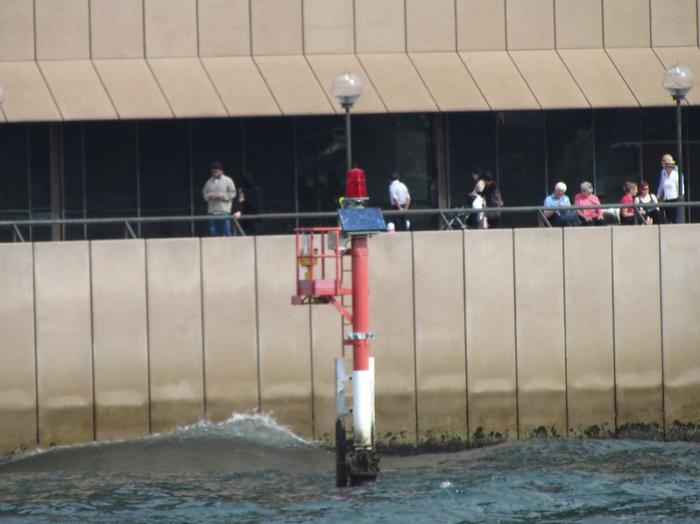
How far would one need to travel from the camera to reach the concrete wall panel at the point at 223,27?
31250 mm

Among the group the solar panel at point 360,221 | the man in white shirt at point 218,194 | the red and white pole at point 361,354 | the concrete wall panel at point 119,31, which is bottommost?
the red and white pole at point 361,354

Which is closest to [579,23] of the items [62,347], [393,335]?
[393,335]

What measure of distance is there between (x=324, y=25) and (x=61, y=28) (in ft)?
13.8

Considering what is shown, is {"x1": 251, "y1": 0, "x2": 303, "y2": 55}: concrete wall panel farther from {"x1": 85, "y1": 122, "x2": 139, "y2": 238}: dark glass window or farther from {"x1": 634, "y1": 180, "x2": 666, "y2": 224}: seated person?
{"x1": 634, "y1": 180, "x2": 666, "y2": 224}: seated person

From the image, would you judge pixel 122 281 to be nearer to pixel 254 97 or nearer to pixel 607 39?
pixel 254 97

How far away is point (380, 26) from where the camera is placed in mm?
31641

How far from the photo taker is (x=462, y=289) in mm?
25906

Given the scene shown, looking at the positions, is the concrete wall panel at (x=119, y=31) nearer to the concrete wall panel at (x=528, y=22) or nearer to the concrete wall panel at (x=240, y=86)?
the concrete wall panel at (x=240, y=86)

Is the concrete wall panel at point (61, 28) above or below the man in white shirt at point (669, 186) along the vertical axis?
above

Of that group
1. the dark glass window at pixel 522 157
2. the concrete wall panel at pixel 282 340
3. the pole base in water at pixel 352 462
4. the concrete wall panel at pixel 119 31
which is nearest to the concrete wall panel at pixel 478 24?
the dark glass window at pixel 522 157

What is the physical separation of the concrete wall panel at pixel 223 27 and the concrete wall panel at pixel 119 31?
3.26ft

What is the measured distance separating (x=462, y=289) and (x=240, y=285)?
2942mm

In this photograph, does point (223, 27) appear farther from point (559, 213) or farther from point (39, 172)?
point (559, 213)

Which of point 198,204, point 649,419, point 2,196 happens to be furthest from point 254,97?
point 649,419
